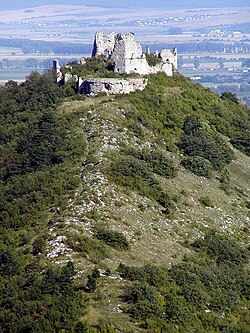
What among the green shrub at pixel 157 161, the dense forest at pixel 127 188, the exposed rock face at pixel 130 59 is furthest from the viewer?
the exposed rock face at pixel 130 59

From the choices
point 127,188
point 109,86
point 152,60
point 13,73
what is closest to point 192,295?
point 127,188

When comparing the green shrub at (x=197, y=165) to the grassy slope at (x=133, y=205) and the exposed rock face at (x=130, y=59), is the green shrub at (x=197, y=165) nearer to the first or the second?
the grassy slope at (x=133, y=205)

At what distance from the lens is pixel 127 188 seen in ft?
111

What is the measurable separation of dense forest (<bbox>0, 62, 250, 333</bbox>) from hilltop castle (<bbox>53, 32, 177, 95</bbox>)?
86 cm

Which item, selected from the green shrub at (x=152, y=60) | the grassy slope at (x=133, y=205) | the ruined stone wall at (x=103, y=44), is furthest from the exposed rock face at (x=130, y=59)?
the ruined stone wall at (x=103, y=44)

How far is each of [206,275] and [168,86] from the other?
81.1ft

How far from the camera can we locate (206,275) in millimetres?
28328

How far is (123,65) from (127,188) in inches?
679

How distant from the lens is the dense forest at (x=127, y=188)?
23141 mm

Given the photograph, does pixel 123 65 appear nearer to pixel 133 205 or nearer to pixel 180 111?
pixel 180 111

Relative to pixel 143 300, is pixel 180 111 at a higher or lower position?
higher

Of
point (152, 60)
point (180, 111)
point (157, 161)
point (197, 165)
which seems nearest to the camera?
point (157, 161)

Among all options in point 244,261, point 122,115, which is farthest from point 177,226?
point 122,115

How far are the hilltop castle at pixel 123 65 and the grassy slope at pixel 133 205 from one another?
3.74 feet
